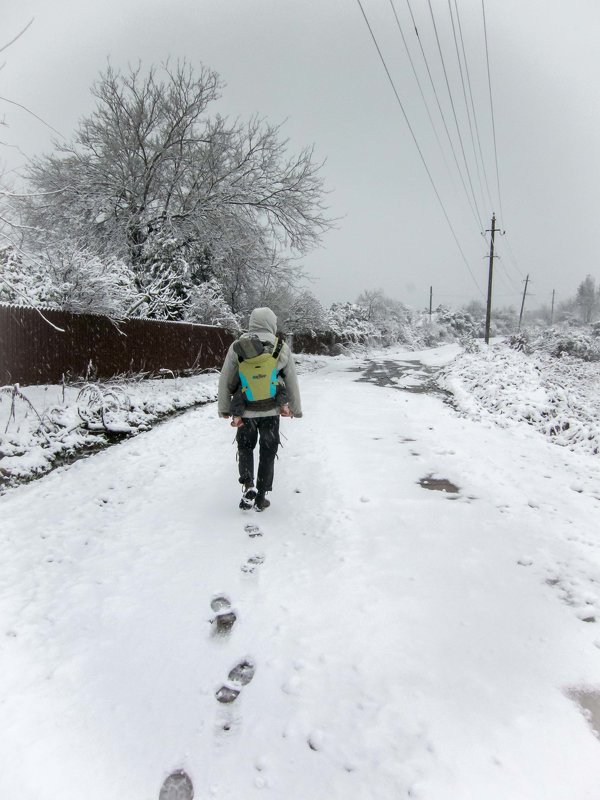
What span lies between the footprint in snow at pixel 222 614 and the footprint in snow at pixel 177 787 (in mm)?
785

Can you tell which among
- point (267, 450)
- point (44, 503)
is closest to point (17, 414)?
point (44, 503)

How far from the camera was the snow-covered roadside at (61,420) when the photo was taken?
5500 millimetres

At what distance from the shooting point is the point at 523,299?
72812 millimetres

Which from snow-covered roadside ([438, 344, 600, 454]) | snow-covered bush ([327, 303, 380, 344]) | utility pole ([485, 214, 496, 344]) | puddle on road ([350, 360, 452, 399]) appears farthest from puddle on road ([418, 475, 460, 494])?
utility pole ([485, 214, 496, 344])

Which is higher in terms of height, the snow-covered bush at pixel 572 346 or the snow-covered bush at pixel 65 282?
the snow-covered bush at pixel 65 282

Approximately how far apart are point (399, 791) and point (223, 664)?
1.00 meters

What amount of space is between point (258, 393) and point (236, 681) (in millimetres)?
2174

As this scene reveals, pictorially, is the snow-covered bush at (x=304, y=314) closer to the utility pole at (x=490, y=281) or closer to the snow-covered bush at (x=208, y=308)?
the snow-covered bush at (x=208, y=308)

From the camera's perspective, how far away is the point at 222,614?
8.82 feet

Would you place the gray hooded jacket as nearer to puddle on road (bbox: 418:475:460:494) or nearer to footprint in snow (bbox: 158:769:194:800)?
puddle on road (bbox: 418:475:460:494)

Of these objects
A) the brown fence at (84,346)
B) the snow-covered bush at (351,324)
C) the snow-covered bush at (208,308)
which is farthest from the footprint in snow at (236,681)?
the snow-covered bush at (351,324)

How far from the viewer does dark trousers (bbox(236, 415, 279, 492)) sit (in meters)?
4.00

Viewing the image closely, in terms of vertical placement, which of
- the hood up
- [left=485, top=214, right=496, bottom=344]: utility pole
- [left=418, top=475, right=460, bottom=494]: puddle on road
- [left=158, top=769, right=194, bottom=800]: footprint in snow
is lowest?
[left=158, top=769, right=194, bottom=800]: footprint in snow

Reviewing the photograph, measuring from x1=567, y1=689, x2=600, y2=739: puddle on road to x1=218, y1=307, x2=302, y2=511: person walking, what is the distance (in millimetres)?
2614
